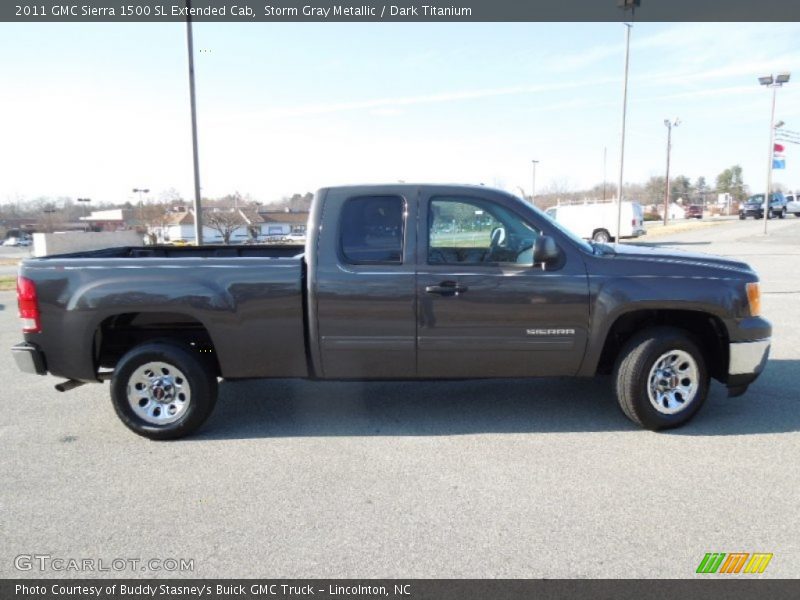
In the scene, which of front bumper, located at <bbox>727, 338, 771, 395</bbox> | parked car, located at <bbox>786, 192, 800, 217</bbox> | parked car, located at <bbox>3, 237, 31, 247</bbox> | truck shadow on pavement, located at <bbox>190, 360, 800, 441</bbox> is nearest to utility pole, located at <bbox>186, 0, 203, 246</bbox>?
truck shadow on pavement, located at <bbox>190, 360, 800, 441</bbox>

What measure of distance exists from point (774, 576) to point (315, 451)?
2.83 metres

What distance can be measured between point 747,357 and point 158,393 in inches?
182

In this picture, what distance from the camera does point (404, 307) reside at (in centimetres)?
423

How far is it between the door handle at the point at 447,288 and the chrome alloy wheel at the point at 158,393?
6.71 ft

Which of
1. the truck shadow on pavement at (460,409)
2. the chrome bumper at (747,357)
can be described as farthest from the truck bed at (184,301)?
the chrome bumper at (747,357)

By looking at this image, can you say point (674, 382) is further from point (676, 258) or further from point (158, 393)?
point (158, 393)

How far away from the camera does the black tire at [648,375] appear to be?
4279 mm

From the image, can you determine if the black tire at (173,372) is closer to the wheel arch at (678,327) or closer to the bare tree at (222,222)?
the wheel arch at (678,327)

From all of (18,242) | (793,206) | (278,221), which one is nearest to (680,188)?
(793,206)

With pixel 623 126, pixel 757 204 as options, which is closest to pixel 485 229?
pixel 623 126

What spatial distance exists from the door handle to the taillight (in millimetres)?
2983

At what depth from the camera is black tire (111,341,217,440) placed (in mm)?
4324

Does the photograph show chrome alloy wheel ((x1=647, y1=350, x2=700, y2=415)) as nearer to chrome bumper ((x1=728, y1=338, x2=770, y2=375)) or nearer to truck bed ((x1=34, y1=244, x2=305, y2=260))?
chrome bumper ((x1=728, y1=338, x2=770, y2=375))
